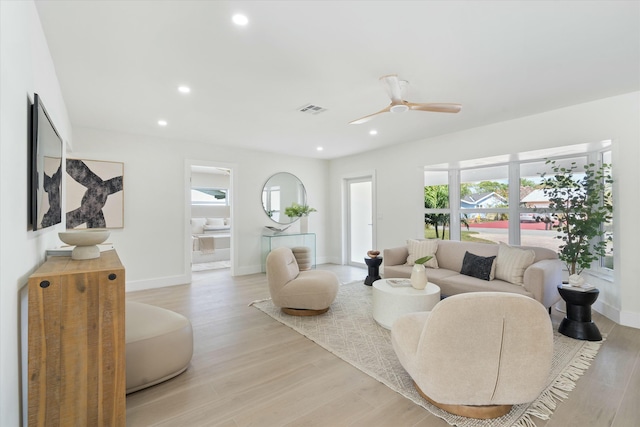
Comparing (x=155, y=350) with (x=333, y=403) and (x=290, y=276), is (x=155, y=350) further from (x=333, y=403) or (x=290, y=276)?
(x=290, y=276)

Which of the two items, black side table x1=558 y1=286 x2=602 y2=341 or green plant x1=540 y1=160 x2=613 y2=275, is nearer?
black side table x1=558 y1=286 x2=602 y2=341

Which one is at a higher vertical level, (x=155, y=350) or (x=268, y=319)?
(x=155, y=350)

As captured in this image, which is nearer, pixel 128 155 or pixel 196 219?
pixel 128 155

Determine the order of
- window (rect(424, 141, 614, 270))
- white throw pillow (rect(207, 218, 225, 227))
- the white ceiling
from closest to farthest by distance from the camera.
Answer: the white ceiling < window (rect(424, 141, 614, 270)) < white throw pillow (rect(207, 218, 225, 227))

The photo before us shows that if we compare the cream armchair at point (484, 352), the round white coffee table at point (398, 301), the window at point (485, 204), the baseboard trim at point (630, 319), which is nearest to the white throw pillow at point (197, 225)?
the round white coffee table at point (398, 301)

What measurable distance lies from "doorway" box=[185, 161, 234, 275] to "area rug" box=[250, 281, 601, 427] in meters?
3.02

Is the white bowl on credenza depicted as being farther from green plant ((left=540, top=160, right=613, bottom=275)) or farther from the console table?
green plant ((left=540, top=160, right=613, bottom=275))

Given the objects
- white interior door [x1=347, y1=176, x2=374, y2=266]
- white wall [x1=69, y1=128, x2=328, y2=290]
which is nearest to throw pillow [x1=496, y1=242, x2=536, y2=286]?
white interior door [x1=347, y1=176, x2=374, y2=266]

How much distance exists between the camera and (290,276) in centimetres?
369

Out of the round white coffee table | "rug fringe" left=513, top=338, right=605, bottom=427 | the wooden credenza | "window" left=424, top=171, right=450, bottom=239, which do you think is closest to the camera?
the wooden credenza

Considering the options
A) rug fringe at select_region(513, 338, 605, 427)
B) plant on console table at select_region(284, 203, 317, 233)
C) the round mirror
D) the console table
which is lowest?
rug fringe at select_region(513, 338, 605, 427)

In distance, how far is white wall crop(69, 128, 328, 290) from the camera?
15.6 ft

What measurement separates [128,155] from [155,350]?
380 centimetres

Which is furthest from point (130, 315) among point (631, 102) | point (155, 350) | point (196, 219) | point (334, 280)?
point (196, 219)
